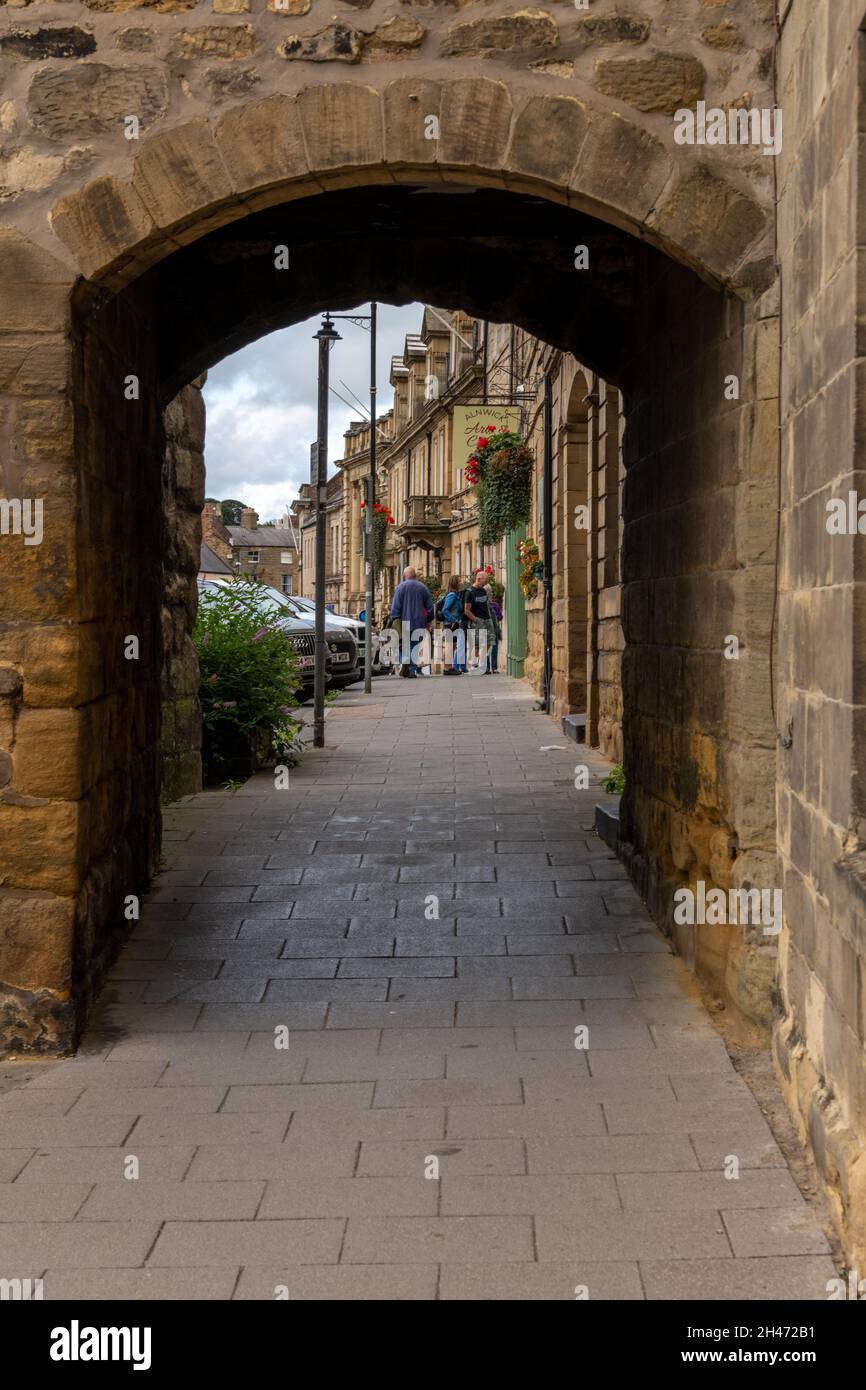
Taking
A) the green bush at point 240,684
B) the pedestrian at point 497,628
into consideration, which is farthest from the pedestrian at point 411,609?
the green bush at point 240,684

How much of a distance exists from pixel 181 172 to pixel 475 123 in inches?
35.5

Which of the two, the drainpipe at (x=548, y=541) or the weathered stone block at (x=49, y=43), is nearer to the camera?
the weathered stone block at (x=49, y=43)

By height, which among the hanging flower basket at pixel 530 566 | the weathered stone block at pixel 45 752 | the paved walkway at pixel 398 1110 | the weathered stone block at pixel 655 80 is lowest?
the paved walkway at pixel 398 1110

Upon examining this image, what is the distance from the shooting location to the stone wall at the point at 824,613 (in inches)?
119

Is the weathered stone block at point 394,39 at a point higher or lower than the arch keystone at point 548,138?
higher

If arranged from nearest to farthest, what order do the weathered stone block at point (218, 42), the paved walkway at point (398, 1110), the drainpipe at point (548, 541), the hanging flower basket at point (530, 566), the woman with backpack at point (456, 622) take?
the paved walkway at point (398, 1110), the weathered stone block at point (218, 42), the drainpipe at point (548, 541), the hanging flower basket at point (530, 566), the woman with backpack at point (456, 622)

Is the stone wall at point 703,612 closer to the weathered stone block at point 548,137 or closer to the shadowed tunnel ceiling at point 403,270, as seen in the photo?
the shadowed tunnel ceiling at point 403,270

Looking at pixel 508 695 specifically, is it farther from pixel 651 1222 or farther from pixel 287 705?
pixel 651 1222

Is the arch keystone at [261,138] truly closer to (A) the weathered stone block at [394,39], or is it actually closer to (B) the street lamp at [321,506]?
(A) the weathered stone block at [394,39]

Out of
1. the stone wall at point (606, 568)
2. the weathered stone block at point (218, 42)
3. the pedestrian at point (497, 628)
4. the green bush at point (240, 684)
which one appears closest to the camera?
the weathered stone block at point (218, 42)

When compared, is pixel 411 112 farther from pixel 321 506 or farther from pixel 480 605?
pixel 480 605

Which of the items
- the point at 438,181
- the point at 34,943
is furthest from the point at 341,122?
the point at 34,943

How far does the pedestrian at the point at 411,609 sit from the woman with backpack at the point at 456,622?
35 centimetres

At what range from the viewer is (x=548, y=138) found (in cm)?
411
